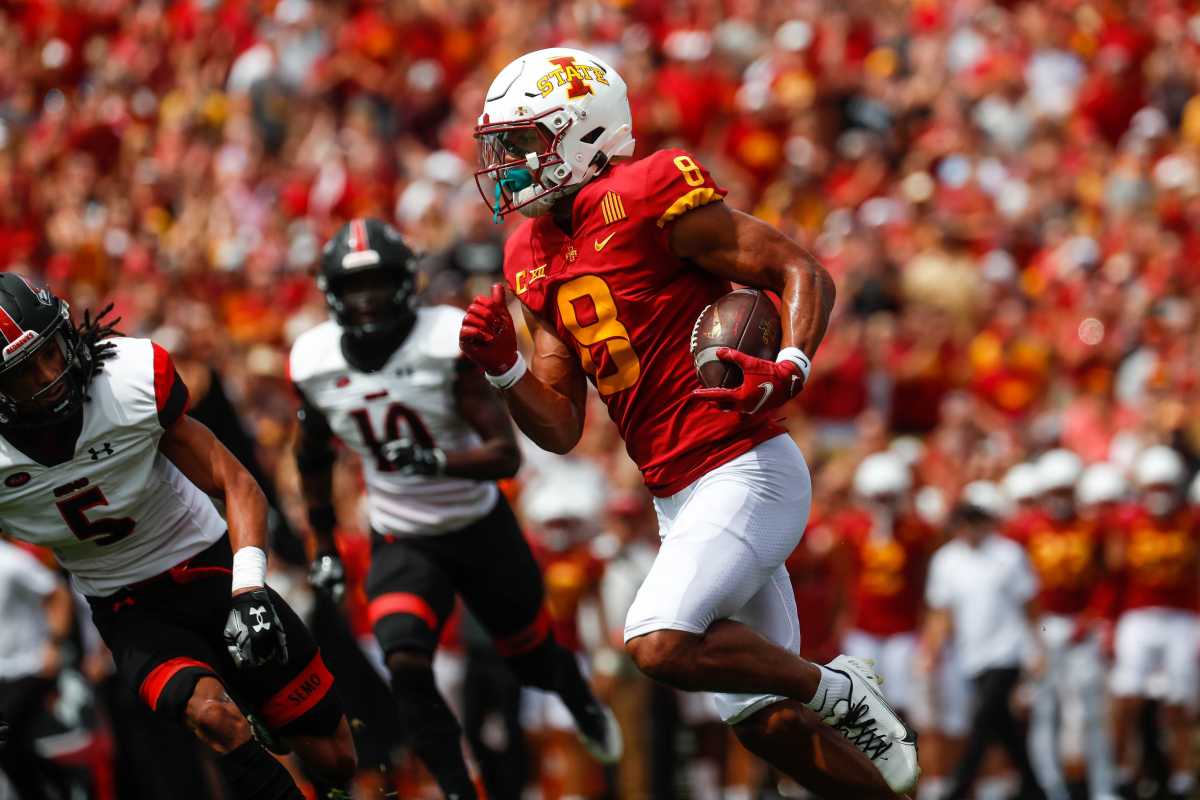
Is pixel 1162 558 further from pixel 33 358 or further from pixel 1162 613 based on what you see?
pixel 33 358

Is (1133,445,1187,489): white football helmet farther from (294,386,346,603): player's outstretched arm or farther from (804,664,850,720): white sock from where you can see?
(804,664,850,720): white sock

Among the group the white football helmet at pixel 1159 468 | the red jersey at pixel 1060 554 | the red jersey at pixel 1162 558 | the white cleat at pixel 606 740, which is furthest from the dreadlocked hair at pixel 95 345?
the red jersey at pixel 1162 558

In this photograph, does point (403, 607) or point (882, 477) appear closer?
point (403, 607)

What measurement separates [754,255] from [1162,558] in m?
6.25

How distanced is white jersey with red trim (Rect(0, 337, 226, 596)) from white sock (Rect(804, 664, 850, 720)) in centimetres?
205

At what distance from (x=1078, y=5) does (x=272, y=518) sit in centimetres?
843

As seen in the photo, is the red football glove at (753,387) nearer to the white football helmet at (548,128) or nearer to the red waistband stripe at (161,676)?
the white football helmet at (548,128)

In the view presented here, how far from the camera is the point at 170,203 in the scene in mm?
14672

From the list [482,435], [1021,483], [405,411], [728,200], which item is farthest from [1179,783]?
[405,411]

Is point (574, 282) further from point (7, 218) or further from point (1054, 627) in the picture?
point (7, 218)

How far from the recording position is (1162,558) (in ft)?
35.1

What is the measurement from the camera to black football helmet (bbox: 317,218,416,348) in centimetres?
703

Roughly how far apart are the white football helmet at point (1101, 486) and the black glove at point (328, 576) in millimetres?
5283

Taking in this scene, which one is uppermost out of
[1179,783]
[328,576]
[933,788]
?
[328,576]
